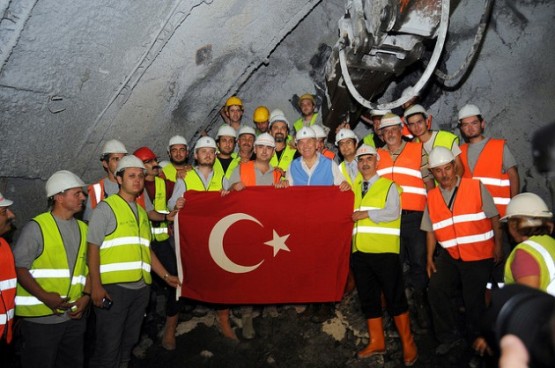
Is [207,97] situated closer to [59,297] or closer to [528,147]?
[59,297]

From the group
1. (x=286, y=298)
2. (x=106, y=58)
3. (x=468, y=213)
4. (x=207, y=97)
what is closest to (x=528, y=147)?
(x=468, y=213)

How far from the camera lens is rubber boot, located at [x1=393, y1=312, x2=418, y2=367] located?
4.13 meters

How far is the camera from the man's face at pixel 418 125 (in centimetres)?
491

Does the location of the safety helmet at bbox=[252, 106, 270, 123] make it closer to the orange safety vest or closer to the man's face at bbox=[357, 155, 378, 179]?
the orange safety vest

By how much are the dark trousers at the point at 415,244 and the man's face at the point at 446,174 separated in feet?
2.04

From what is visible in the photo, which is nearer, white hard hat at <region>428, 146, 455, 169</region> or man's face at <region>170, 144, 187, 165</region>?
white hard hat at <region>428, 146, 455, 169</region>

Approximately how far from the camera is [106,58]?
13.5ft

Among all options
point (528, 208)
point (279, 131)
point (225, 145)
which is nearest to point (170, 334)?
point (225, 145)

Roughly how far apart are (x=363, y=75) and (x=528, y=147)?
2607 mm

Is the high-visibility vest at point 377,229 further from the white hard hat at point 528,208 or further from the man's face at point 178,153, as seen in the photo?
the man's face at point 178,153

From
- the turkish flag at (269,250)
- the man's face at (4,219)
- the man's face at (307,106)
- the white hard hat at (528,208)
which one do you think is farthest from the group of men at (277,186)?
the white hard hat at (528,208)

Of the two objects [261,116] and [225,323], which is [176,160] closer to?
[261,116]

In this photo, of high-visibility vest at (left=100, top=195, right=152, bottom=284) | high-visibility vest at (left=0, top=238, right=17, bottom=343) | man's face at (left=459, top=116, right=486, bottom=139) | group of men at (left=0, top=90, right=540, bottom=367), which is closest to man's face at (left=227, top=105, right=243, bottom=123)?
group of men at (left=0, top=90, right=540, bottom=367)

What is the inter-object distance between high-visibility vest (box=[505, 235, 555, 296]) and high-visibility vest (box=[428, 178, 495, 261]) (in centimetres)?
117
